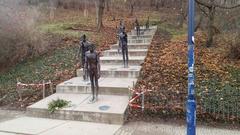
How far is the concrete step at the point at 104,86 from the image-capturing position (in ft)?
41.9

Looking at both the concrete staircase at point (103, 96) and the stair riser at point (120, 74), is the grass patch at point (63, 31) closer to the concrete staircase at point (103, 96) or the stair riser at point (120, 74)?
the concrete staircase at point (103, 96)

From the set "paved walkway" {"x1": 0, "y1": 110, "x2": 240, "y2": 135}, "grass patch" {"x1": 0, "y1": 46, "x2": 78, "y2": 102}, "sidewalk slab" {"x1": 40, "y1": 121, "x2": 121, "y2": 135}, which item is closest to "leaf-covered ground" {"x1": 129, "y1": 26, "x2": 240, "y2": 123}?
"paved walkway" {"x1": 0, "y1": 110, "x2": 240, "y2": 135}

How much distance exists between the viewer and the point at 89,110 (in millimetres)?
10883

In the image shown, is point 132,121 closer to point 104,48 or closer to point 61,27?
point 104,48

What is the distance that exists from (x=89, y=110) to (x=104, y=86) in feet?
7.47

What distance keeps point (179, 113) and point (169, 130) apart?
0.98 meters

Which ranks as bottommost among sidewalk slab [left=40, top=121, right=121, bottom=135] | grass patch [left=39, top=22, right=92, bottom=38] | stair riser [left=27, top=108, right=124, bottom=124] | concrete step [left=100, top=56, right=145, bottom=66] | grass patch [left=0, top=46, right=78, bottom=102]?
sidewalk slab [left=40, top=121, right=121, bottom=135]

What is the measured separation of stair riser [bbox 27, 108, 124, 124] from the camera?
410 inches

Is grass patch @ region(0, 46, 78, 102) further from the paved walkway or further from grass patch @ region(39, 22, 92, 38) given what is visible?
the paved walkway

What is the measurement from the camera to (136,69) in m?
15.3

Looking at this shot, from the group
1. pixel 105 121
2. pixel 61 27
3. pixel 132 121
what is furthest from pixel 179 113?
pixel 61 27

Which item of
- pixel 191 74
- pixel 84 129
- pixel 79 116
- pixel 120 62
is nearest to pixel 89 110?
pixel 79 116

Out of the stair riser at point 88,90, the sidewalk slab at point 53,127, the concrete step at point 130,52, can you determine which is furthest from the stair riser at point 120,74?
the sidewalk slab at point 53,127

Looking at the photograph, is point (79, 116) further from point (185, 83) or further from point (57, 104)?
point (185, 83)
